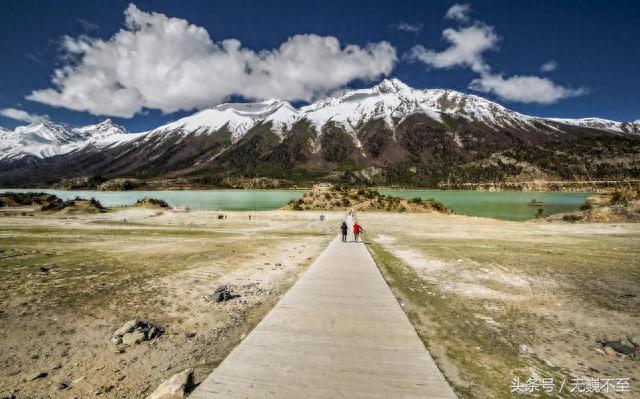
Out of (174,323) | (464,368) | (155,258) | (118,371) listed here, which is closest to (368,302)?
(464,368)

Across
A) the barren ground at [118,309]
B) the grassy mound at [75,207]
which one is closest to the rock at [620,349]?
the barren ground at [118,309]

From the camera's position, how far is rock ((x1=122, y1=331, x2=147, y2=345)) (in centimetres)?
931

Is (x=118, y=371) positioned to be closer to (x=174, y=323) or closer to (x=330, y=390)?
(x=174, y=323)

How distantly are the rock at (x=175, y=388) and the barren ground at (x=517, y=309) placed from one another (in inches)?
214

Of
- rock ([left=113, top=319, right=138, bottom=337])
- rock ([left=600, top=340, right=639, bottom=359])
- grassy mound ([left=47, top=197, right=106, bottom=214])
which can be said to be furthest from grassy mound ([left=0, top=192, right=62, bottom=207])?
rock ([left=600, top=340, right=639, bottom=359])

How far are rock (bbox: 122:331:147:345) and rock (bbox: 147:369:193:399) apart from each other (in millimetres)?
3148

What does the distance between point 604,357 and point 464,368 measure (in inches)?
162

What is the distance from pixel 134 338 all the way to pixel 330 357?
561 cm

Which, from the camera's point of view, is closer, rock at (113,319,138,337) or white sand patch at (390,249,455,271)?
rock at (113,319,138,337)

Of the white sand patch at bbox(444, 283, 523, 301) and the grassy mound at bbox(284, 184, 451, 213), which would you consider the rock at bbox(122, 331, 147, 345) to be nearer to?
the white sand patch at bbox(444, 283, 523, 301)

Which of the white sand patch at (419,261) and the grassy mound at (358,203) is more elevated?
the grassy mound at (358,203)

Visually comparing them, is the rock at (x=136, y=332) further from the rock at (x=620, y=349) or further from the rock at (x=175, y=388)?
the rock at (x=620, y=349)

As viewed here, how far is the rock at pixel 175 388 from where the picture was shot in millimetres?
6523

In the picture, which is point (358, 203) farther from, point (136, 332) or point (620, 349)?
point (136, 332)
